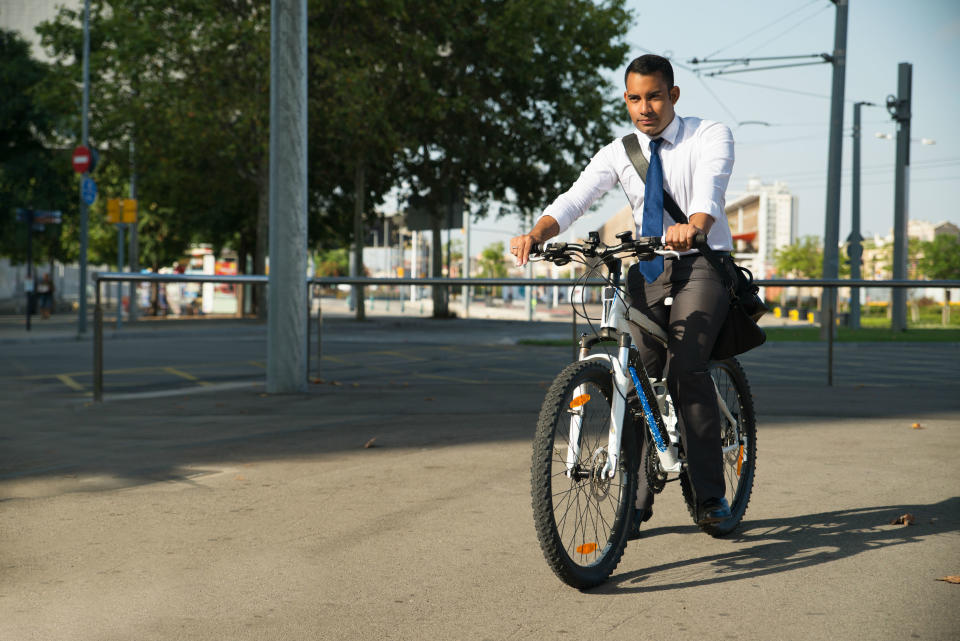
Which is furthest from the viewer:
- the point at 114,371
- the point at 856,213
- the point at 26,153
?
the point at 26,153

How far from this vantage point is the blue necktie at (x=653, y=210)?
12.9 ft

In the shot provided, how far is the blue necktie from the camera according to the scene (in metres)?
3.94

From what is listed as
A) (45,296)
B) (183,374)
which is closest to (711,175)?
(183,374)

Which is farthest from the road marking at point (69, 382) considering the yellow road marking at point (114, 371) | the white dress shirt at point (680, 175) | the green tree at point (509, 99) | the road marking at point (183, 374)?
the green tree at point (509, 99)

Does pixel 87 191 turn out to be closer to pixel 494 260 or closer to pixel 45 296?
pixel 45 296

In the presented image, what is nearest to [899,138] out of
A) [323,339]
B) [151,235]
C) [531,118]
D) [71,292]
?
[531,118]

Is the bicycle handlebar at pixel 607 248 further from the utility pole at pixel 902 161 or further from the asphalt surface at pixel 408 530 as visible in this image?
the utility pole at pixel 902 161

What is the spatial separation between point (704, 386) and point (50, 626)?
2369mm

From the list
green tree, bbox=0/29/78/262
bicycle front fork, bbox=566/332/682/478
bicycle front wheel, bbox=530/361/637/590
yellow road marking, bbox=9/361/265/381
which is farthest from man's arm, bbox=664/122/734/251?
green tree, bbox=0/29/78/262

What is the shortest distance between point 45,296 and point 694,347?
3183cm

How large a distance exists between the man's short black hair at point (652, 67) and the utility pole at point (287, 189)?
6.00m

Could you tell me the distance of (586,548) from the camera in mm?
3740

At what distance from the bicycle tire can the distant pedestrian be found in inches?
1184

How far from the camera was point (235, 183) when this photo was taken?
31719 mm
